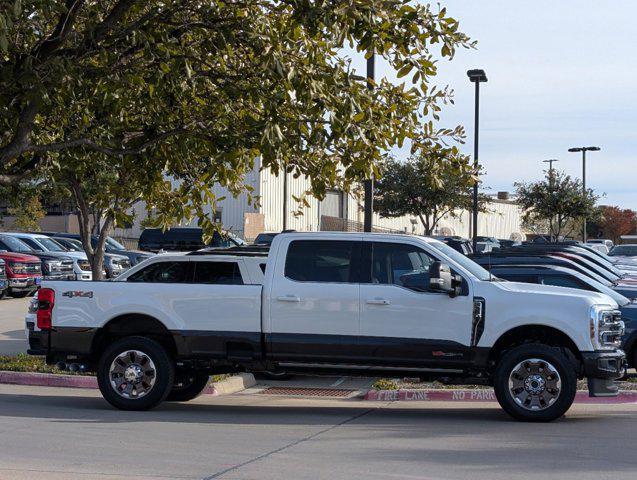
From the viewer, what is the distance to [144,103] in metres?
15.1

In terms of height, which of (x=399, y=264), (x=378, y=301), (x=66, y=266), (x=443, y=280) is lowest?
(x=378, y=301)

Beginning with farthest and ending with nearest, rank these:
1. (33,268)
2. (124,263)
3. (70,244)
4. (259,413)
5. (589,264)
→ (70,244) → (124,263) → (33,268) → (589,264) → (259,413)

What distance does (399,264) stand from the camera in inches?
469

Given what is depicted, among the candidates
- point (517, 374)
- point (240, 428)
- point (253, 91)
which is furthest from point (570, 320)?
point (253, 91)

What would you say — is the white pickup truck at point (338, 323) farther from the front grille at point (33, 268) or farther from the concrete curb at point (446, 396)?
the front grille at point (33, 268)

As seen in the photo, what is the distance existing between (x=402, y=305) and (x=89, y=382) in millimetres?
5436

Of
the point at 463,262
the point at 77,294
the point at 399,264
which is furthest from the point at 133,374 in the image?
the point at 463,262

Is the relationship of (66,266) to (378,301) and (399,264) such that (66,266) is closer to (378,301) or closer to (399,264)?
(399,264)

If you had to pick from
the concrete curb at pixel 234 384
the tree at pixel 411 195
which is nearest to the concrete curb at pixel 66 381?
the concrete curb at pixel 234 384

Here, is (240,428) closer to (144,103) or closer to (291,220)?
(144,103)

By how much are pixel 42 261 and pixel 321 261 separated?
2171 cm

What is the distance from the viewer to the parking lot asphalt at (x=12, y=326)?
61.9ft

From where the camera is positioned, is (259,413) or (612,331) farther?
(259,413)

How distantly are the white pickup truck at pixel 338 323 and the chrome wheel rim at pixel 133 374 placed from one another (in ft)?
0.04
